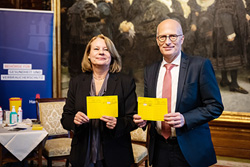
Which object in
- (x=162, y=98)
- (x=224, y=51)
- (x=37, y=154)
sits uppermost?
(x=224, y=51)

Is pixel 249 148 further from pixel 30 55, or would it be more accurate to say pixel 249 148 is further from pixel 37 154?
pixel 30 55

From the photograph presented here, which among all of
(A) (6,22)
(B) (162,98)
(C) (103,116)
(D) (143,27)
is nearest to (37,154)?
(C) (103,116)

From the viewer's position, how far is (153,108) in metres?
1.74

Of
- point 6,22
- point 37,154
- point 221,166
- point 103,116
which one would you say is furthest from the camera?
point 6,22

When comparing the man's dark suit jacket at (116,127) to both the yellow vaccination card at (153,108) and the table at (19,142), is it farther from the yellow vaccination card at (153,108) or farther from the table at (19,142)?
the table at (19,142)

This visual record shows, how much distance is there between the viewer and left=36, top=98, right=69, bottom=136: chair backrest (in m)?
3.97

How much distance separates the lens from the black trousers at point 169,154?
1786 millimetres

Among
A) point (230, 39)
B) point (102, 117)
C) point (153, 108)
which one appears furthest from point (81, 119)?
point (230, 39)

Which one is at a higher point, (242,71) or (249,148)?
(242,71)

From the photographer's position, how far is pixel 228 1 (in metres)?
4.58

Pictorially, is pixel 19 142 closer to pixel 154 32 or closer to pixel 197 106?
pixel 197 106

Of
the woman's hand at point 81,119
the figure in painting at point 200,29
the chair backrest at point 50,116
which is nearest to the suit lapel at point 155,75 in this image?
the woman's hand at point 81,119

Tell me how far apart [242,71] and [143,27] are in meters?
1.93

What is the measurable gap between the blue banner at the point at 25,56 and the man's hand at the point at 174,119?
3517 mm
